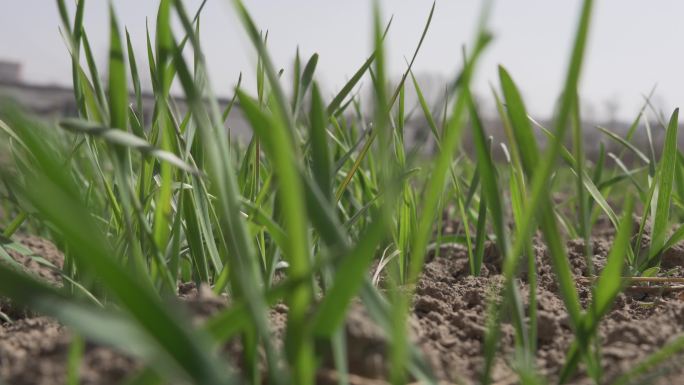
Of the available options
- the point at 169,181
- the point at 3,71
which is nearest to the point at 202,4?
the point at 169,181

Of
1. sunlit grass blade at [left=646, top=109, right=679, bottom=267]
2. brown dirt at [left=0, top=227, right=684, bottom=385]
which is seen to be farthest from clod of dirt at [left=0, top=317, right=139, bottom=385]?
sunlit grass blade at [left=646, top=109, right=679, bottom=267]

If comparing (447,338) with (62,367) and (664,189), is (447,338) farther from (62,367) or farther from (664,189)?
(664,189)

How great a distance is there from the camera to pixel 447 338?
0.54m

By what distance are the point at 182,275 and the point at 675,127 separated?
64cm

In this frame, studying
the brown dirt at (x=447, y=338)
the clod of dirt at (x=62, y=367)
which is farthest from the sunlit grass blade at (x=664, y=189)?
the clod of dirt at (x=62, y=367)

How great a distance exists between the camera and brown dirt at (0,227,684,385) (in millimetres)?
389

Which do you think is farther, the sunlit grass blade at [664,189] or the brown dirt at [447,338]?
the sunlit grass blade at [664,189]

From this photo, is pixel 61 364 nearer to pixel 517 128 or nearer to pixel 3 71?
pixel 517 128

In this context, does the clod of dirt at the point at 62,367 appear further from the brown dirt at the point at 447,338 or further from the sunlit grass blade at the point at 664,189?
the sunlit grass blade at the point at 664,189

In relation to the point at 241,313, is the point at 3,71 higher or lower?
higher

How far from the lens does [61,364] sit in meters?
0.39

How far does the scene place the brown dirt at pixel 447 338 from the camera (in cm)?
39

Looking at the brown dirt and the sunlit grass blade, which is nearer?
the brown dirt

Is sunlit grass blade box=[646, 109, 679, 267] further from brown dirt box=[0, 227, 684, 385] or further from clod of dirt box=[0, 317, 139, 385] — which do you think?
clod of dirt box=[0, 317, 139, 385]
